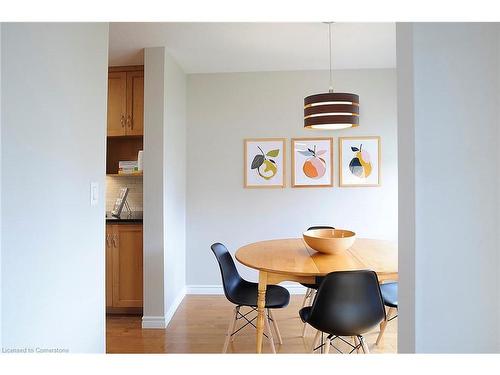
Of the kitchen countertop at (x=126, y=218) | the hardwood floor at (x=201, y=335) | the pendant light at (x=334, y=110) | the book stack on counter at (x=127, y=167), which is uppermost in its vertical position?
the pendant light at (x=334, y=110)

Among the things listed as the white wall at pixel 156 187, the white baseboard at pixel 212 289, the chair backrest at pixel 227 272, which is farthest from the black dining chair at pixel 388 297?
the white wall at pixel 156 187

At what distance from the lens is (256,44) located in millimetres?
3197

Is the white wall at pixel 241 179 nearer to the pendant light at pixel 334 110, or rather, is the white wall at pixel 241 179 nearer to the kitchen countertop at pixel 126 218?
the kitchen countertop at pixel 126 218

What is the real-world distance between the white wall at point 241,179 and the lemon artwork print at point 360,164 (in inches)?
7.5

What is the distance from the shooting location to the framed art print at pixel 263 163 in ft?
13.1

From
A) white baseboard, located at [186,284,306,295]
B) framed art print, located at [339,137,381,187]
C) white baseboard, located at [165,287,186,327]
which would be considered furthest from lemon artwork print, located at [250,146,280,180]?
white baseboard, located at [165,287,186,327]

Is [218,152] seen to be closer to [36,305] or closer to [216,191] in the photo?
[216,191]

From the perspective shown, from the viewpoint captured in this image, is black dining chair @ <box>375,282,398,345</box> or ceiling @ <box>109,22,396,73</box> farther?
ceiling @ <box>109,22,396,73</box>

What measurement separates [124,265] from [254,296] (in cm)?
158

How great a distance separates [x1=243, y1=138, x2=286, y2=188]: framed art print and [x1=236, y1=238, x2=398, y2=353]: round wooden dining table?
1.30 metres

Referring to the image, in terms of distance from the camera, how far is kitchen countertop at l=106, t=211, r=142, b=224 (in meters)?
3.40

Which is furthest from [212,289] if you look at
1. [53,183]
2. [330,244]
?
[53,183]

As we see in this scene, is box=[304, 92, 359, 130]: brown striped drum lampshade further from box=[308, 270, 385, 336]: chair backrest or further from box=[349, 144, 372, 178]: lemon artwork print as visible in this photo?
box=[349, 144, 372, 178]: lemon artwork print
